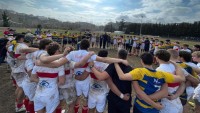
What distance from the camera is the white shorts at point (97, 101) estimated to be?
3879 millimetres

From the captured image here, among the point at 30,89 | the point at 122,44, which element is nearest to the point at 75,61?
the point at 30,89

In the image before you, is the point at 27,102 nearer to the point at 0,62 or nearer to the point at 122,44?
the point at 0,62

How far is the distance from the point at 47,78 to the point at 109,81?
130cm

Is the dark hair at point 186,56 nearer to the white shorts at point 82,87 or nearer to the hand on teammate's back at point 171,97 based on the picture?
the hand on teammate's back at point 171,97

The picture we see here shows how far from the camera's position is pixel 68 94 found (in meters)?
4.02

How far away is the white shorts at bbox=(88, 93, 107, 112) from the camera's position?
12.7 feet

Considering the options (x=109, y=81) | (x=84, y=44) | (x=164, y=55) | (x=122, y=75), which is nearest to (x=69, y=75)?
(x=84, y=44)

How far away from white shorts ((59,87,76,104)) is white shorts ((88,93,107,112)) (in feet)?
1.36

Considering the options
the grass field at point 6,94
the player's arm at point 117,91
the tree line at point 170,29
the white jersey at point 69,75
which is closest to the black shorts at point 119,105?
the player's arm at point 117,91

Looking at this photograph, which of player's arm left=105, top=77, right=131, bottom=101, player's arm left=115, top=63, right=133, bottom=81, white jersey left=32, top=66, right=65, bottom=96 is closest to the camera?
player's arm left=115, top=63, right=133, bottom=81

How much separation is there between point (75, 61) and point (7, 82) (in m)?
5.86

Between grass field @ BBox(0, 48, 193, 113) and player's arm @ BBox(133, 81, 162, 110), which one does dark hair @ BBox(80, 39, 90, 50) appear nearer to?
player's arm @ BBox(133, 81, 162, 110)

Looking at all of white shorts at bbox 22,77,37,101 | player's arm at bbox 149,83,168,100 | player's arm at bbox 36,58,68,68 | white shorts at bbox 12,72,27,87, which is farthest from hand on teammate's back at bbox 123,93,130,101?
white shorts at bbox 12,72,27,87

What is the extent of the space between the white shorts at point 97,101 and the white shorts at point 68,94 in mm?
413
